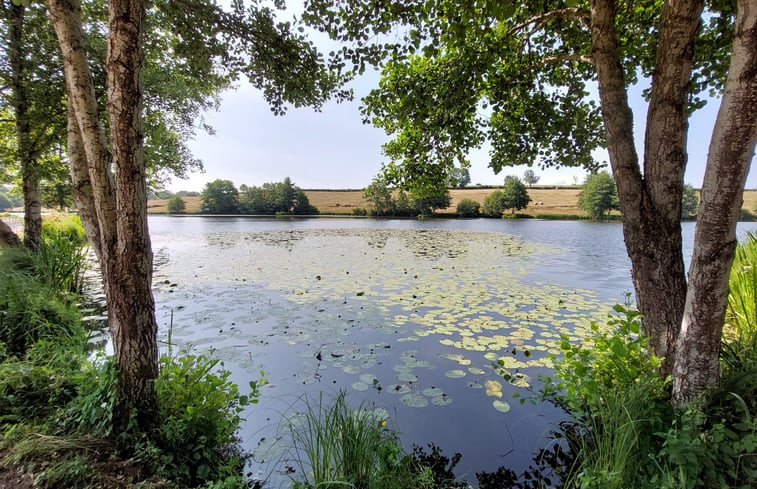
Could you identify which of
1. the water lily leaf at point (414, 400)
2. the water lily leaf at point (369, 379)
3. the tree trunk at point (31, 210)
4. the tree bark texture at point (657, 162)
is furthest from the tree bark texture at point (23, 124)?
the tree bark texture at point (657, 162)

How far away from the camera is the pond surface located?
309cm

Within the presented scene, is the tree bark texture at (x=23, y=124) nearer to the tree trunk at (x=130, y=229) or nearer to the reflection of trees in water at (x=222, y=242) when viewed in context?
the tree trunk at (x=130, y=229)

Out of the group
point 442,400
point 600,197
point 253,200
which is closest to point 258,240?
point 442,400

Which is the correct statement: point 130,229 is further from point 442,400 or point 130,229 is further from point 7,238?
point 7,238

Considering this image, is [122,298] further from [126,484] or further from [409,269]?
[409,269]

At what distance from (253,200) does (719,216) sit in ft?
247

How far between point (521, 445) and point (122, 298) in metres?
3.68

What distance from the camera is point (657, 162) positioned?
95.3 inches

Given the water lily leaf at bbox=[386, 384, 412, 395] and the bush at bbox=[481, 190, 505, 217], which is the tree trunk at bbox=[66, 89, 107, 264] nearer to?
the water lily leaf at bbox=[386, 384, 412, 395]

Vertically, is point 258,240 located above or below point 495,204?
below

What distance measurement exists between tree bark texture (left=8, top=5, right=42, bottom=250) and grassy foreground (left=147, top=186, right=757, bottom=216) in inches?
2359

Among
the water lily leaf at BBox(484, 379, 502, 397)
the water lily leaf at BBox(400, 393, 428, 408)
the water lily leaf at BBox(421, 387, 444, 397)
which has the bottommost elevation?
the water lily leaf at BBox(400, 393, 428, 408)

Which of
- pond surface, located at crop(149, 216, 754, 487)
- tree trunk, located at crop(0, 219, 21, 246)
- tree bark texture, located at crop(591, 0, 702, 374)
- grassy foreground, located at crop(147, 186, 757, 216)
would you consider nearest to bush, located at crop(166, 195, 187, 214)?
grassy foreground, located at crop(147, 186, 757, 216)

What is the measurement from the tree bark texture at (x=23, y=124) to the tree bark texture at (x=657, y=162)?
28.8 feet
